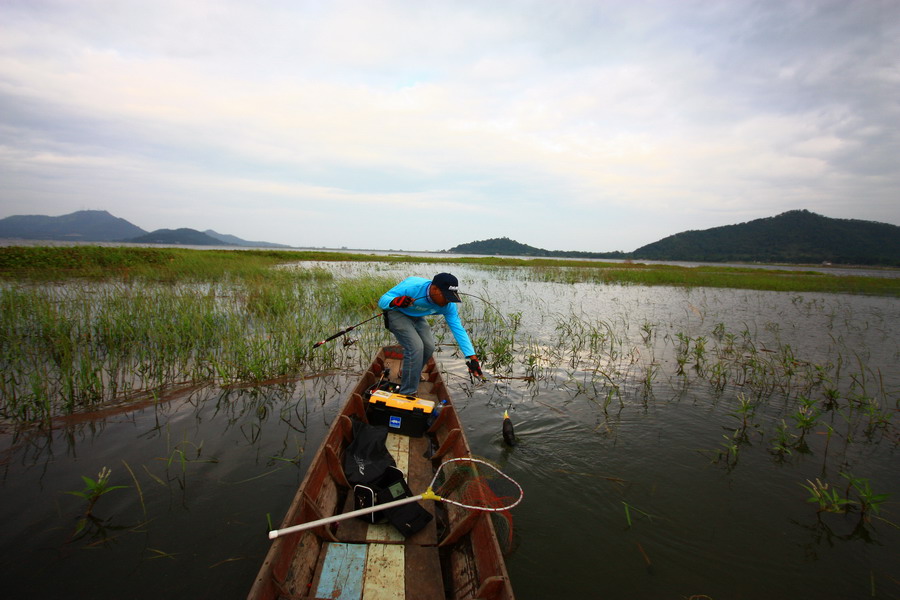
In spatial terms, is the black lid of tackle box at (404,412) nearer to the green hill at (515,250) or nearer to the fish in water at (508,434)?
the fish in water at (508,434)

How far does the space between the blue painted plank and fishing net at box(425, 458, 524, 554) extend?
0.70m

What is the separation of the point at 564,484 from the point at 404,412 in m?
2.08

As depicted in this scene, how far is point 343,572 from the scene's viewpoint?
2521 mm

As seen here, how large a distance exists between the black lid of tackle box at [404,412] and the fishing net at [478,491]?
798 millimetres

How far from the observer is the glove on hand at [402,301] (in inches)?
196

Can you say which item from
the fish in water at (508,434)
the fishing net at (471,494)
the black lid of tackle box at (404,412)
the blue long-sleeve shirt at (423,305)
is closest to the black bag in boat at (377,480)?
the fishing net at (471,494)

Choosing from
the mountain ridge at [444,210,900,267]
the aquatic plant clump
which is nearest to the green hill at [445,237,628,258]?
the mountain ridge at [444,210,900,267]

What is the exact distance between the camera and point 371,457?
3.77m

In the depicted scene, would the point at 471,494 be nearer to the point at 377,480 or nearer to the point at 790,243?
the point at 377,480

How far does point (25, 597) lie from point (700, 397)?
29.0 ft

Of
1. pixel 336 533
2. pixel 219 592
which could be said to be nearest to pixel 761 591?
pixel 336 533

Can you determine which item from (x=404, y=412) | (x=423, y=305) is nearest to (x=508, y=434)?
(x=404, y=412)

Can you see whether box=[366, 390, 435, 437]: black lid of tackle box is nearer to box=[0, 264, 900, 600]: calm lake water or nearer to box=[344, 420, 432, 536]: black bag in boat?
box=[344, 420, 432, 536]: black bag in boat

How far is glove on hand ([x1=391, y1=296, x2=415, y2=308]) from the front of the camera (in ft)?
16.3
